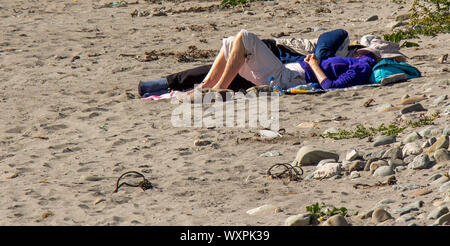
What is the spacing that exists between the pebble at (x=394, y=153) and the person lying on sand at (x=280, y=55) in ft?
7.72

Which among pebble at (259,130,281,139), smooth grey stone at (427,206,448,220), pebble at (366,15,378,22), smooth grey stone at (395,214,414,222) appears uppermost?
smooth grey stone at (427,206,448,220)

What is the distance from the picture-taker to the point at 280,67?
6.97 m

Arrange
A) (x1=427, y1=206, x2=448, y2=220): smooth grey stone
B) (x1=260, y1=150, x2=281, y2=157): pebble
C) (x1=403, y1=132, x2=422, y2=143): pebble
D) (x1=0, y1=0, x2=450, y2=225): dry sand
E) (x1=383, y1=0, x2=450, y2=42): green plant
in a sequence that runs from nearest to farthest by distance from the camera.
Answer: (x1=427, y1=206, x2=448, y2=220): smooth grey stone < (x1=0, y1=0, x2=450, y2=225): dry sand < (x1=403, y1=132, x2=422, y2=143): pebble < (x1=260, y1=150, x2=281, y2=157): pebble < (x1=383, y1=0, x2=450, y2=42): green plant

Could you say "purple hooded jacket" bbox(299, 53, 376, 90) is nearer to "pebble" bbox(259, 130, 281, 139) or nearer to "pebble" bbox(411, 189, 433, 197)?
"pebble" bbox(259, 130, 281, 139)

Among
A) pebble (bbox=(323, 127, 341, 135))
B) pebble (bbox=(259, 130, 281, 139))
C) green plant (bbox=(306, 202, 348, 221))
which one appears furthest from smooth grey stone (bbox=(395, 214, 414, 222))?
pebble (bbox=(259, 130, 281, 139))

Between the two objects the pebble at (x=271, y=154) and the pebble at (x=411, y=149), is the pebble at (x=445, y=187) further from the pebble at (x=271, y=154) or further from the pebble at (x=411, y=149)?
the pebble at (x=271, y=154)

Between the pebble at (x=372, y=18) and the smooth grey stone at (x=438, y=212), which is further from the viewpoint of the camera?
the pebble at (x=372, y=18)

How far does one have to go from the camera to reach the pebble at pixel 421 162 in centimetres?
447

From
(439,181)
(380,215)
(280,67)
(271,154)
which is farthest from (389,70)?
(380,215)

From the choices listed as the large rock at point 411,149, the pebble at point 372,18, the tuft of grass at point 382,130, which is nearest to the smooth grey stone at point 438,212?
the large rock at point 411,149

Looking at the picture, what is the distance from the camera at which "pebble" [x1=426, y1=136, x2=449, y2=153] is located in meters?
4.62

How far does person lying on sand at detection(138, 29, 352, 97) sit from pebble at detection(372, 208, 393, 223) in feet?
11.0

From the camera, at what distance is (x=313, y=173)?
4.71 m
